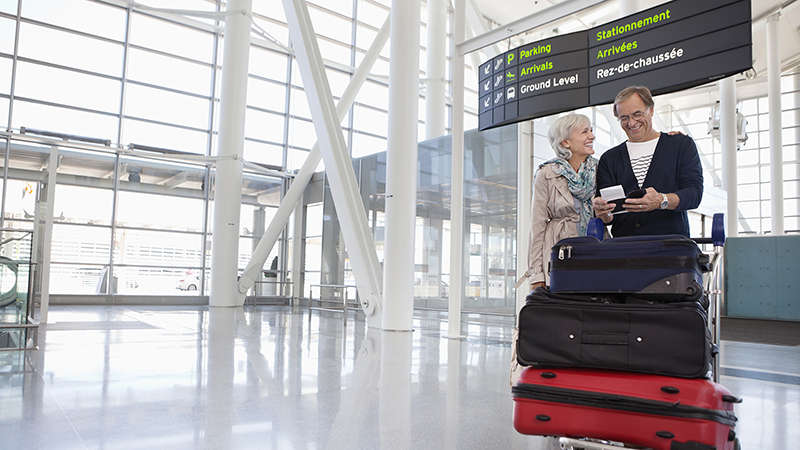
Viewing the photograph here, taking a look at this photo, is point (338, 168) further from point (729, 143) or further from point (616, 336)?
point (729, 143)

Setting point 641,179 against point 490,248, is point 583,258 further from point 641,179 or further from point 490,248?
point 490,248

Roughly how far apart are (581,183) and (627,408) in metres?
1.25

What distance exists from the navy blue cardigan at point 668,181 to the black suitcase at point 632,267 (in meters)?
0.42

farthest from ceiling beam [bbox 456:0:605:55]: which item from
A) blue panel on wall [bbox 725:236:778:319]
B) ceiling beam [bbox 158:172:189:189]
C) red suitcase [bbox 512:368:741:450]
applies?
ceiling beam [bbox 158:172:189:189]

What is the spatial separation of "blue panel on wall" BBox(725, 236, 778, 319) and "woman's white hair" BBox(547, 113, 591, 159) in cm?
1328

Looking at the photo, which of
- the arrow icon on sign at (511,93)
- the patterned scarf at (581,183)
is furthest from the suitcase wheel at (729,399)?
the arrow icon on sign at (511,93)

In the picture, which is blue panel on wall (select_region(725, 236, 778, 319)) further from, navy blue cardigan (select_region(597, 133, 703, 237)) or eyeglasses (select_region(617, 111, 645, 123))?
eyeglasses (select_region(617, 111, 645, 123))

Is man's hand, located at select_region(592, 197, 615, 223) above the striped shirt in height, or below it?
below

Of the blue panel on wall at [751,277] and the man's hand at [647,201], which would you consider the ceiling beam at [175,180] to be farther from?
the man's hand at [647,201]

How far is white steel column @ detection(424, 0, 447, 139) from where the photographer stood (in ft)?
58.7

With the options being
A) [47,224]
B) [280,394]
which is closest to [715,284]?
[280,394]

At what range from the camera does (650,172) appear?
2.76 metres

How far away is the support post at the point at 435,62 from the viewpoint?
704 inches

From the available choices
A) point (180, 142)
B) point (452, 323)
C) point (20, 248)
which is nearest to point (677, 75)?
point (452, 323)
